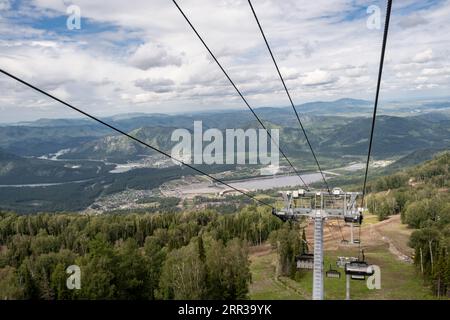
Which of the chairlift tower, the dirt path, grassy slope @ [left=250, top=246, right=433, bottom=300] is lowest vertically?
grassy slope @ [left=250, top=246, right=433, bottom=300]

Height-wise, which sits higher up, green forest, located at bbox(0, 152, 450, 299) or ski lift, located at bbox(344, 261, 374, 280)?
ski lift, located at bbox(344, 261, 374, 280)

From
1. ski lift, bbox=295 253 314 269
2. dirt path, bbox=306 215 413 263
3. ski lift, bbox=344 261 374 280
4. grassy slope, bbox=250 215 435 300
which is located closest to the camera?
ski lift, bbox=344 261 374 280

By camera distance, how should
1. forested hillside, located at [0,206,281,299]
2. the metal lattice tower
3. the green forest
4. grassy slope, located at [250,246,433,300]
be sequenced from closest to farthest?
the metal lattice tower → forested hillside, located at [0,206,281,299] → the green forest → grassy slope, located at [250,246,433,300]

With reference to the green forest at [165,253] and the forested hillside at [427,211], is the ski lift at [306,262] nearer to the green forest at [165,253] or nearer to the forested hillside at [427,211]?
the green forest at [165,253]

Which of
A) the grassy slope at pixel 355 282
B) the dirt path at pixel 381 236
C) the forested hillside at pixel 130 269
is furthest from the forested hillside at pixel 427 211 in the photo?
the forested hillside at pixel 130 269

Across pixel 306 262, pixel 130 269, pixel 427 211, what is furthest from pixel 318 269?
pixel 427 211

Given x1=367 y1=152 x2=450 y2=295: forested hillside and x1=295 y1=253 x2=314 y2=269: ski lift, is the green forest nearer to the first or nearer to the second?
x1=367 y1=152 x2=450 y2=295: forested hillside

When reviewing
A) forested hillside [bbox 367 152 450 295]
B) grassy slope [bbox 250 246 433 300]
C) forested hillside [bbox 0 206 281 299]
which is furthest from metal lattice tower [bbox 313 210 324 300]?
forested hillside [bbox 367 152 450 295]
